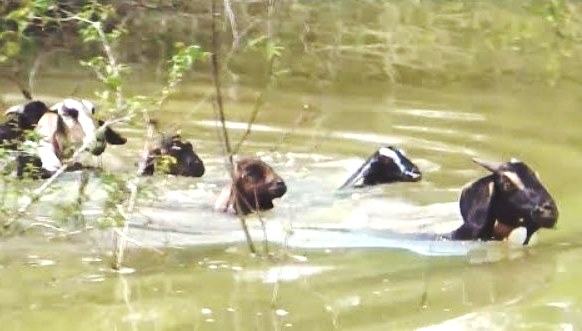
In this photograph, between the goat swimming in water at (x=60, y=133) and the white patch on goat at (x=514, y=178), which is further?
the goat swimming in water at (x=60, y=133)

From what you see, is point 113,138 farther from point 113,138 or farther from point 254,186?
point 254,186

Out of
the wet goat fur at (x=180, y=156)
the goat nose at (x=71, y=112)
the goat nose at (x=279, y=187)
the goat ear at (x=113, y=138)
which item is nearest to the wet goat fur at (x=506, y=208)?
the goat nose at (x=279, y=187)

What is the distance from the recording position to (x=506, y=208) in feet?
10.9

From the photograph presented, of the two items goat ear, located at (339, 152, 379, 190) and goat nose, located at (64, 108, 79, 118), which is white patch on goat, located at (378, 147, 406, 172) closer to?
goat ear, located at (339, 152, 379, 190)

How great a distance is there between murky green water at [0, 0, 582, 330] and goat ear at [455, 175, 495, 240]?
0.19ft

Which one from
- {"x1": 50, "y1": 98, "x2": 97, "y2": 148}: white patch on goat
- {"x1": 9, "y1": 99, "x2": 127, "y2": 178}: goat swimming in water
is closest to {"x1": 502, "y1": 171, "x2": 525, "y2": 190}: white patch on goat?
{"x1": 9, "y1": 99, "x2": 127, "y2": 178}: goat swimming in water

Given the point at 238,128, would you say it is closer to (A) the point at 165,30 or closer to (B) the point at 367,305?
(B) the point at 367,305

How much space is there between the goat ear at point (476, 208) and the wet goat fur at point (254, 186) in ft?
1.98

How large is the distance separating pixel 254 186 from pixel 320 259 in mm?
562

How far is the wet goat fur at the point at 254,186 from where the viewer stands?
142 inches

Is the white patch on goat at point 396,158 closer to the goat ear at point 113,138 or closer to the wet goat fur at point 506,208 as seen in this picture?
the wet goat fur at point 506,208

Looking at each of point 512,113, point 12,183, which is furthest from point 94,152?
point 512,113

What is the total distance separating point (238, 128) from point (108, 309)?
2.39 metres

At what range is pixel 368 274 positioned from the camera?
3.01m
